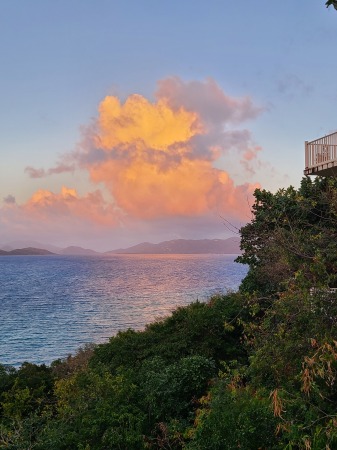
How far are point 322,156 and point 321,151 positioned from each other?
27 cm

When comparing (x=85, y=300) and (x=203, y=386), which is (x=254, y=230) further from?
(x=85, y=300)

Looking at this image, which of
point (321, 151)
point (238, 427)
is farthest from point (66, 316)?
point (238, 427)

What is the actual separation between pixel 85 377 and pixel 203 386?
13.5 ft

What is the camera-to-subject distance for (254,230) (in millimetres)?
21062

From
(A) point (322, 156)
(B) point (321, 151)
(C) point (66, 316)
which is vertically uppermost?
(B) point (321, 151)

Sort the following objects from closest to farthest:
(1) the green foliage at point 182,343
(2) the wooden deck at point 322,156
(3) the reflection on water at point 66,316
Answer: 1. (1) the green foliage at point 182,343
2. (2) the wooden deck at point 322,156
3. (3) the reflection on water at point 66,316

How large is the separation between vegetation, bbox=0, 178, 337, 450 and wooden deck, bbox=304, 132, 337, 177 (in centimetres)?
73

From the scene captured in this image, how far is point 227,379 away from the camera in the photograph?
10.9 m

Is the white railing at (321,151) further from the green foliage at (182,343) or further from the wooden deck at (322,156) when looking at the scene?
the green foliage at (182,343)

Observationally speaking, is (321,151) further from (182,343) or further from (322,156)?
(182,343)

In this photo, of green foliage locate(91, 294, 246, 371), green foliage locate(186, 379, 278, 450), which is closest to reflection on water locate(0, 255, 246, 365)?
green foliage locate(91, 294, 246, 371)

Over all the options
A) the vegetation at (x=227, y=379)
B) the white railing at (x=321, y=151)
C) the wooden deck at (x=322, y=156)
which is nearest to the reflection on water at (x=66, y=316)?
the vegetation at (x=227, y=379)

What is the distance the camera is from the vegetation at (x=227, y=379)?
703 centimetres

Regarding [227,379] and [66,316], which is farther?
[66,316]
